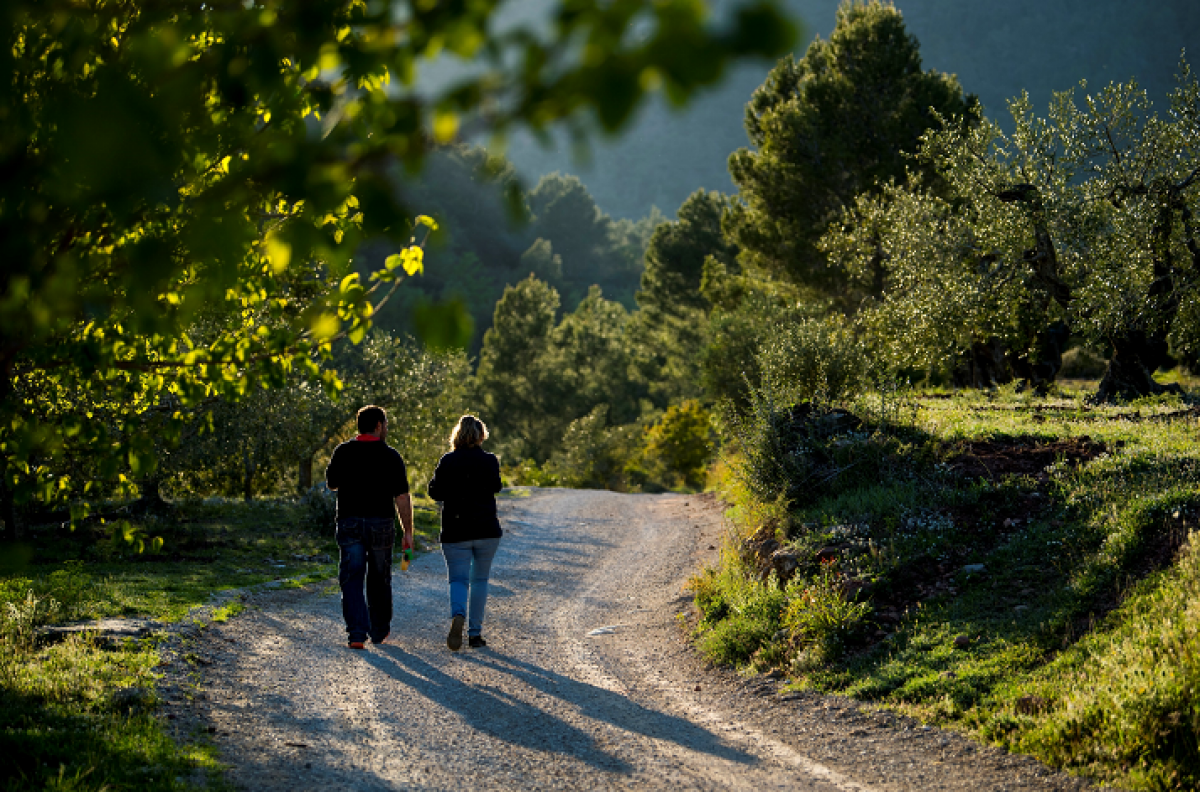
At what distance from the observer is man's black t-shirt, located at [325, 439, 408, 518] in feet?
26.0

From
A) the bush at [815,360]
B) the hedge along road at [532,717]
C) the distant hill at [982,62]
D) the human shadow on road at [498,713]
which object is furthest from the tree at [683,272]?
the distant hill at [982,62]

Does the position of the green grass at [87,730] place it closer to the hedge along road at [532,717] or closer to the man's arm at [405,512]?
the hedge along road at [532,717]

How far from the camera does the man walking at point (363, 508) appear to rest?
791cm

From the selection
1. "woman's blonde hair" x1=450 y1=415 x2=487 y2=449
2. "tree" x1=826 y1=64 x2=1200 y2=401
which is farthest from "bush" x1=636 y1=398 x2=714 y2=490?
"woman's blonde hair" x1=450 y1=415 x2=487 y2=449

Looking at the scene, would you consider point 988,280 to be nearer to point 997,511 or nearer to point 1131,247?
point 1131,247

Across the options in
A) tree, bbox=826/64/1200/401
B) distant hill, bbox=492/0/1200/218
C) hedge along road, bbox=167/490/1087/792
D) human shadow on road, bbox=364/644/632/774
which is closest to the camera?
hedge along road, bbox=167/490/1087/792

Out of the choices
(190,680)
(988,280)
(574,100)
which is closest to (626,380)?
(988,280)

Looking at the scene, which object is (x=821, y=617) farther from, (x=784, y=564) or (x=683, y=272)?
(x=683, y=272)

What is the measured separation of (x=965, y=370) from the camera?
2692 cm

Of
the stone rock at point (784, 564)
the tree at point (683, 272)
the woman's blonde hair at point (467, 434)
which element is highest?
the tree at point (683, 272)

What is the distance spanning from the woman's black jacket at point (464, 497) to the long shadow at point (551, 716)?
3.98 feet

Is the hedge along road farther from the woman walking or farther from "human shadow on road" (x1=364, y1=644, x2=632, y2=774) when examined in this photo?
the woman walking

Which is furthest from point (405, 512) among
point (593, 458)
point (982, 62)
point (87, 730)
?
point (982, 62)

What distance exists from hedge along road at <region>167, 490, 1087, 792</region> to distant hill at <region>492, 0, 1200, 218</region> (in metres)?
88.2
